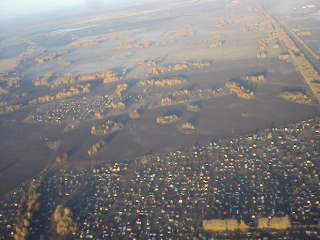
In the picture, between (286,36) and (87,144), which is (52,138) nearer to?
(87,144)

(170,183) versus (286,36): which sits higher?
(286,36)

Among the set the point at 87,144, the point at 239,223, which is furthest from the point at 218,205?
the point at 87,144

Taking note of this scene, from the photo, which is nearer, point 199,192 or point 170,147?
point 199,192

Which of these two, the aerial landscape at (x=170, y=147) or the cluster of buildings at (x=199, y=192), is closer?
the cluster of buildings at (x=199, y=192)
